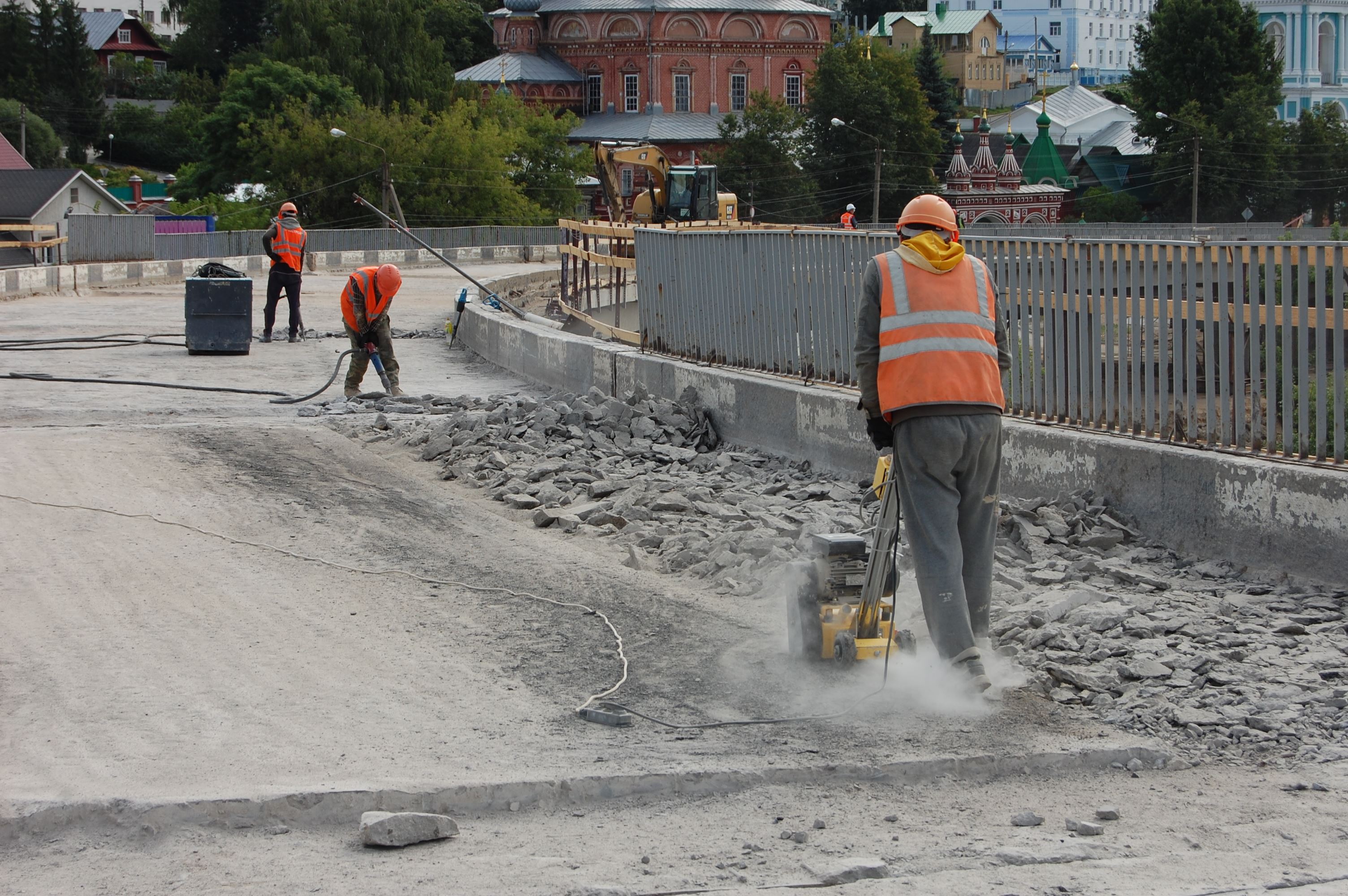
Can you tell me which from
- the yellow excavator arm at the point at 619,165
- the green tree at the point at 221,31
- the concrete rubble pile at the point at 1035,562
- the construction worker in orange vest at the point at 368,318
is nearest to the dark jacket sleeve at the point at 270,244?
the construction worker in orange vest at the point at 368,318

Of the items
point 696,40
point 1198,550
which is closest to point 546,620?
point 1198,550

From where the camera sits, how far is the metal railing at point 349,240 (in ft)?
145

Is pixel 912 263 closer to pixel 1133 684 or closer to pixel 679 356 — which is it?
pixel 1133 684

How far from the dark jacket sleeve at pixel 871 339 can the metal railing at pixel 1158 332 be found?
A: 263cm

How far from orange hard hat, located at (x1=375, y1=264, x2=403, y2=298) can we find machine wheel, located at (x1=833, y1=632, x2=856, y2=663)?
29.4 feet

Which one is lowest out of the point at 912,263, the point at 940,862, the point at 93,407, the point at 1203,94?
the point at 940,862

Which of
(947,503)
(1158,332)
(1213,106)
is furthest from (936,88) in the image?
(947,503)

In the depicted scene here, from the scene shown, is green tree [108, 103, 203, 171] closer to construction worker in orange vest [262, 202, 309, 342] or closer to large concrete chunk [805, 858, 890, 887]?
construction worker in orange vest [262, 202, 309, 342]

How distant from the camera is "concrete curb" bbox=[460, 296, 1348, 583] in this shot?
23.2 ft

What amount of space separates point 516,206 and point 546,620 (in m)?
67.6

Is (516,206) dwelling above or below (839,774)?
→ above

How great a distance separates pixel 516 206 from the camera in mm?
72875

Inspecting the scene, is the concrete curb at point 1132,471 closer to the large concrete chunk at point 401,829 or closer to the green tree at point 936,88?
the large concrete chunk at point 401,829

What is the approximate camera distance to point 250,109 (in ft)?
252
